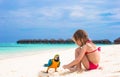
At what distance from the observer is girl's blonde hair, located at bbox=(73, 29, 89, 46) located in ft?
19.1

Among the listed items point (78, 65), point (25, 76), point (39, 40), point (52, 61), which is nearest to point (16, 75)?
point (25, 76)

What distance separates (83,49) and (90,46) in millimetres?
175

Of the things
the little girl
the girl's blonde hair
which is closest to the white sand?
the little girl

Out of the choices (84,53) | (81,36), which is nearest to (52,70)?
(84,53)

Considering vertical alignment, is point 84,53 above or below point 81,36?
below

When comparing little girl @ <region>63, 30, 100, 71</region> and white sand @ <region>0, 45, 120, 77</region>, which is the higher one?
little girl @ <region>63, 30, 100, 71</region>

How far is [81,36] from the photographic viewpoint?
5.82 m

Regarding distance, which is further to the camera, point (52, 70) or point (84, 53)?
point (52, 70)

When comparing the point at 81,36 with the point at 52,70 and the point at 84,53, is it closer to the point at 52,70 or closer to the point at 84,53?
the point at 84,53

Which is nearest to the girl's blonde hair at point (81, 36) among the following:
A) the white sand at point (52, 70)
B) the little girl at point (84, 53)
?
the little girl at point (84, 53)

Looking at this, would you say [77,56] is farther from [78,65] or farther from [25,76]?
[25,76]

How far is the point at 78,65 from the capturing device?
5977 mm

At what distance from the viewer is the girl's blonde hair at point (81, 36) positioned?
5812 mm

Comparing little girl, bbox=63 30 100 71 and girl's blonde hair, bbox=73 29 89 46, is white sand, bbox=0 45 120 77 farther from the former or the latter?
girl's blonde hair, bbox=73 29 89 46
